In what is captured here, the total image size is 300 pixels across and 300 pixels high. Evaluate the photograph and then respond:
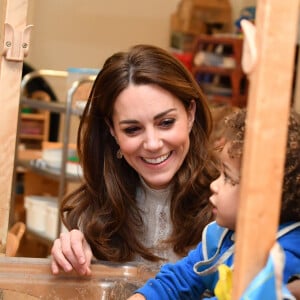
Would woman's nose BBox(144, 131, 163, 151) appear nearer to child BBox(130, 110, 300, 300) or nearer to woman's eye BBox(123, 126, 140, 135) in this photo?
woman's eye BBox(123, 126, 140, 135)

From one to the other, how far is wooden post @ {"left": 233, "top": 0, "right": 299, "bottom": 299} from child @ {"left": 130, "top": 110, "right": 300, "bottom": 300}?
15 cm

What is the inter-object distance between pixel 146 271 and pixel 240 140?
484 mm

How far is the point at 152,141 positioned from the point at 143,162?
0.09 metres

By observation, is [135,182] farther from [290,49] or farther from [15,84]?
[290,49]

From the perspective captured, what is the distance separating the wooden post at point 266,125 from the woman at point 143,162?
723 mm

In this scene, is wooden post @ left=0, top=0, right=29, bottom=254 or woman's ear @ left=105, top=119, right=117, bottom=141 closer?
wooden post @ left=0, top=0, right=29, bottom=254

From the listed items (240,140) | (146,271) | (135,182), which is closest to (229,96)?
(135,182)

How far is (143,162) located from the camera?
1501 mm

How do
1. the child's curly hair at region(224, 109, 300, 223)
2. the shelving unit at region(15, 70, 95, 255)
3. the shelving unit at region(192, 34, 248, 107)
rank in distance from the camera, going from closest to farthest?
the child's curly hair at region(224, 109, 300, 223)
the shelving unit at region(15, 70, 95, 255)
the shelving unit at region(192, 34, 248, 107)

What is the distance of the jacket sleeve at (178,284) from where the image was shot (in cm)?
115

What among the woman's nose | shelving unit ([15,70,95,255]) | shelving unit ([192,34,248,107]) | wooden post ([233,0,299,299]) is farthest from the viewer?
shelving unit ([192,34,248,107])

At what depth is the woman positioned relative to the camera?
1.46 meters

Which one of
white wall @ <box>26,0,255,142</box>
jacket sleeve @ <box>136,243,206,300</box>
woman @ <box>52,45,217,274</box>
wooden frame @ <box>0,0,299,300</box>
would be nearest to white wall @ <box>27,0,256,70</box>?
white wall @ <box>26,0,255,142</box>

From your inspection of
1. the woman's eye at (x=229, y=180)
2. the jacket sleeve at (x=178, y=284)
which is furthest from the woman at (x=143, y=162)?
the woman's eye at (x=229, y=180)
